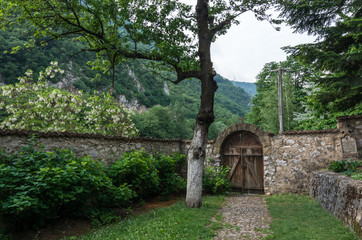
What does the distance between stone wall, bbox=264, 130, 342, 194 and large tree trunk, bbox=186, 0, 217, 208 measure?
13.5 feet

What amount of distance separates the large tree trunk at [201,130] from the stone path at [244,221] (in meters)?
0.91

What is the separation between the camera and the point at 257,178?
956 cm

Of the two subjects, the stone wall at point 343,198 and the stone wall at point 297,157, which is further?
the stone wall at point 297,157

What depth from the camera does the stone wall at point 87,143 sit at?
14.8ft

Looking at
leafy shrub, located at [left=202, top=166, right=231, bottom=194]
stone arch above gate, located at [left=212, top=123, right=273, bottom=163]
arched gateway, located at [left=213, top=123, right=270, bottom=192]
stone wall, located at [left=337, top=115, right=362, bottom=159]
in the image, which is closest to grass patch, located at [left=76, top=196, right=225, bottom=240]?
leafy shrub, located at [left=202, top=166, right=231, bottom=194]

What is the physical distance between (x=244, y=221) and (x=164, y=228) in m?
1.98

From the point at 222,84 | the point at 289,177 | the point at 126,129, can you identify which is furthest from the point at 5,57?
the point at 222,84

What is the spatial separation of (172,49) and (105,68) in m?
2.92

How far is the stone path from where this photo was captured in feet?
13.6

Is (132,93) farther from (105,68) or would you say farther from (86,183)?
(86,183)

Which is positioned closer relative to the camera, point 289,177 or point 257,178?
point 289,177

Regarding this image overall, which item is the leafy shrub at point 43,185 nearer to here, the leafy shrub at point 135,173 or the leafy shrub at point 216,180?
the leafy shrub at point 135,173

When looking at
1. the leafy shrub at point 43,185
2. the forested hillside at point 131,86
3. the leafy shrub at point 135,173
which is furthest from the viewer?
the forested hillside at point 131,86

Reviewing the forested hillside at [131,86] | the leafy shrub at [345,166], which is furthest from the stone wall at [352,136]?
the forested hillside at [131,86]
